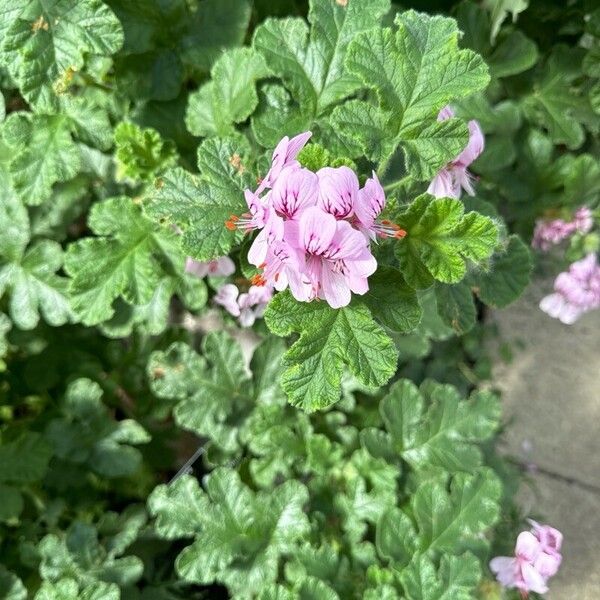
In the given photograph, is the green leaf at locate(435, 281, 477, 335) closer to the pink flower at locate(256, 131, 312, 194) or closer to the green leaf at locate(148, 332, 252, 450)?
the pink flower at locate(256, 131, 312, 194)

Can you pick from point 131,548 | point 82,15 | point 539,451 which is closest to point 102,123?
point 82,15

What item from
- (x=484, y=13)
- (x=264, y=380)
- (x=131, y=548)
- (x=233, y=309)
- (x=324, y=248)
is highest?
(x=324, y=248)

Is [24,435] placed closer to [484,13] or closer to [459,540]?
[459,540]

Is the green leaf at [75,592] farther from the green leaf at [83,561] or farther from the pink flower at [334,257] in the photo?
the pink flower at [334,257]

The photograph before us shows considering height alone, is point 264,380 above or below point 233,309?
below

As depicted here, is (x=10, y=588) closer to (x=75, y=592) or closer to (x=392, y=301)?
(x=75, y=592)
